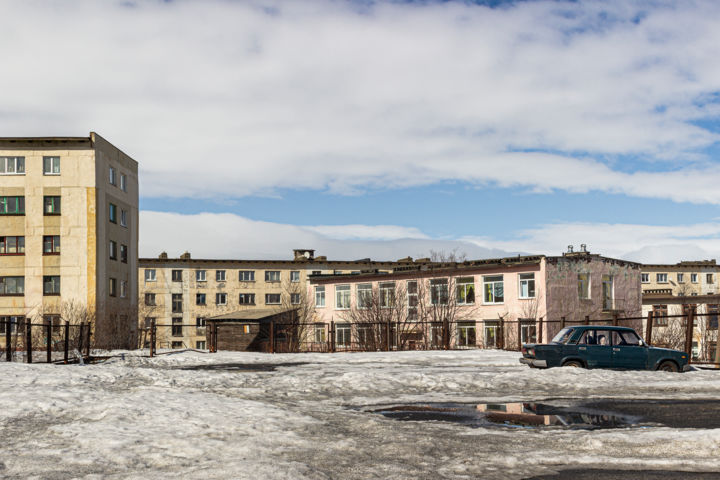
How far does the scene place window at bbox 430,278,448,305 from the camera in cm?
5269

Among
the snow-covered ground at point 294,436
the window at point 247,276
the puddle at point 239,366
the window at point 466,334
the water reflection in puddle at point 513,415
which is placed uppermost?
the window at point 247,276

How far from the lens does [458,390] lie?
15531mm

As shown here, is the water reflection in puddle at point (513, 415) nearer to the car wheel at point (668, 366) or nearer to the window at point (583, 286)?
the car wheel at point (668, 366)

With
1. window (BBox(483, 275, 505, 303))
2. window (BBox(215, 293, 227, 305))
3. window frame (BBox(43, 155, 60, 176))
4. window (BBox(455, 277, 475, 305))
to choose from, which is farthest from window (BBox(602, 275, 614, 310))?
window (BBox(215, 293, 227, 305))

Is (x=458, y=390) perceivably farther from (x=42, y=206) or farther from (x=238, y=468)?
(x=42, y=206)

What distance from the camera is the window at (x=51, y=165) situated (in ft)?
166

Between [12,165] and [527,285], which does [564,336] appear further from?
[12,165]

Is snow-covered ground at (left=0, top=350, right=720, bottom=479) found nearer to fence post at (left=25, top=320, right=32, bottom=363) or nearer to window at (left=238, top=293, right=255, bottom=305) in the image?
fence post at (left=25, top=320, right=32, bottom=363)

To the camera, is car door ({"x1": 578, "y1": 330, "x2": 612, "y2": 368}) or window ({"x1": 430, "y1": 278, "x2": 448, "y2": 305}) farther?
window ({"x1": 430, "y1": 278, "x2": 448, "y2": 305})

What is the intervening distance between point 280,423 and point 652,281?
99.5m

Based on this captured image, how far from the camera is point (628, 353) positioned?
1855 cm

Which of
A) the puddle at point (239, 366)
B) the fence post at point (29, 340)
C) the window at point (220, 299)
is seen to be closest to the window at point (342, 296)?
the window at point (220, 299)

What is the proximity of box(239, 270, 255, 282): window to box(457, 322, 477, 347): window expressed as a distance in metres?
40.0

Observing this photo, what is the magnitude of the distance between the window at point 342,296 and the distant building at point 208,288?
22.4 meters
